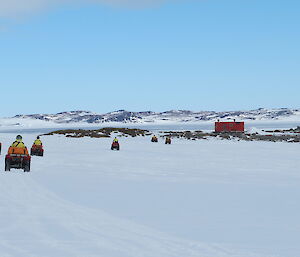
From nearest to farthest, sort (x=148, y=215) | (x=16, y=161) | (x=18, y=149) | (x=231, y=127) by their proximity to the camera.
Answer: (x=148, y=215) < (x=16, y=161) < (x=18, y=149) < (x=231, y=127)

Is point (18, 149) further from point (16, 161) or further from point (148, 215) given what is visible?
point (148, 215)

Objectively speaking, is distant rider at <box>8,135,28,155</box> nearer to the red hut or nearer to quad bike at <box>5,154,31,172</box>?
quad bike at <box>5,154,31,172</box>

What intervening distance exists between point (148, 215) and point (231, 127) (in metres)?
75.0

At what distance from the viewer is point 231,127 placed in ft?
275

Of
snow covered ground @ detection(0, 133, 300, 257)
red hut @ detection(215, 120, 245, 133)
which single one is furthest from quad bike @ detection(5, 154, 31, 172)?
red hut @ detection(215, 120, 245, 133)

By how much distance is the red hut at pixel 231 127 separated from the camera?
82475 mm

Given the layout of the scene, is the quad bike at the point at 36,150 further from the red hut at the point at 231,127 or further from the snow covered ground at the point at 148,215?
the red hut at the point at 231,127

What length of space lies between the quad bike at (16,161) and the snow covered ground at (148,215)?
454 millimetres

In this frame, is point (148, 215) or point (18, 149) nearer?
point (148, 215)

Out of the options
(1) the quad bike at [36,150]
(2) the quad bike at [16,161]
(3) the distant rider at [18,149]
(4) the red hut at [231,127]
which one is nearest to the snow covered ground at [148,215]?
(2) the quad bike at [16,161]

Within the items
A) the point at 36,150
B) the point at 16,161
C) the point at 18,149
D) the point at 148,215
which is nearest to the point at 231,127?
the point at 36,150

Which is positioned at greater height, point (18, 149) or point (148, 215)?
point (18, 149)

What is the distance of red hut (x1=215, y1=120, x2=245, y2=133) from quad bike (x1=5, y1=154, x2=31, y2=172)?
66262 millimetres

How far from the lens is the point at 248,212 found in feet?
34.7
